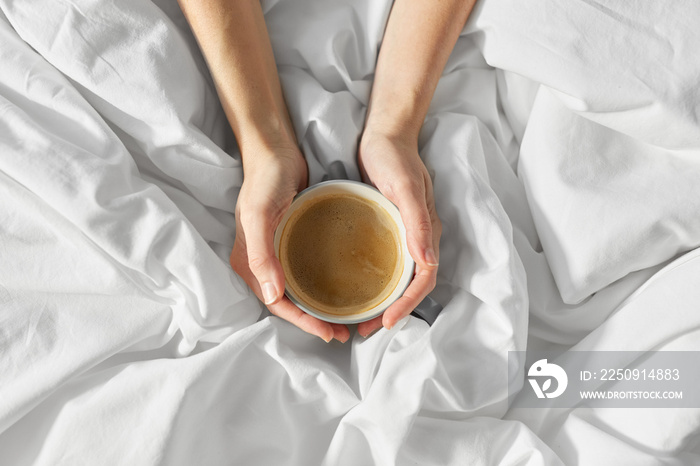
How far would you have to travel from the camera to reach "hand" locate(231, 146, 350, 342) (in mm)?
777

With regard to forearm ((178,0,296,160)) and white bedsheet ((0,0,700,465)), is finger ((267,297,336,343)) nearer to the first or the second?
white bedsheet ((0,0,700,465))

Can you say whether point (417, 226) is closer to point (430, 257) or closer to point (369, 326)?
point (430, 257)

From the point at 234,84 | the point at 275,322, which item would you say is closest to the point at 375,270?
the point at 275,322

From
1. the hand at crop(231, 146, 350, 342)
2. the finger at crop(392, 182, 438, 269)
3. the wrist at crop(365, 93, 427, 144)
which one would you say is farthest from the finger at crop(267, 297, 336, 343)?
the wrist at crop(365, 93, 427, 144)

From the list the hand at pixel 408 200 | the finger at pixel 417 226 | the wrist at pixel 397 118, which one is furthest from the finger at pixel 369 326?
the wrist at pixel 397 118

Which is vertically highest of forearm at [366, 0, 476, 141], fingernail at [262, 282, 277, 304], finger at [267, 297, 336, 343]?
forearm at [366, 0, 476, 141]

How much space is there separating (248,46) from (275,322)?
0.41m

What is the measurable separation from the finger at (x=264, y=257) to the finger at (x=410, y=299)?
→ 153mm

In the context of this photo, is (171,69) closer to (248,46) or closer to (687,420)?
(248,46)

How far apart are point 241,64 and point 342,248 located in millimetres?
313

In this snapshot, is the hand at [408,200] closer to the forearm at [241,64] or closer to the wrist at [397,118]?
the wrist at [397,118]

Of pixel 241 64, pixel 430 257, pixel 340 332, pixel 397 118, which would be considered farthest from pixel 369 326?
pixel 241 64

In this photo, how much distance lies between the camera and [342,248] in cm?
88

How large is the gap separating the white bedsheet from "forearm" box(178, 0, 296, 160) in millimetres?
37
